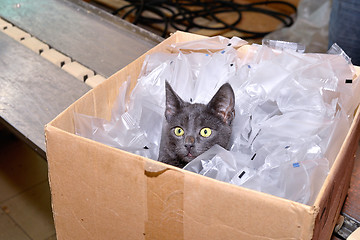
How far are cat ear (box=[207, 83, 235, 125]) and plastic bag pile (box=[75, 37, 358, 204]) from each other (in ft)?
0.28

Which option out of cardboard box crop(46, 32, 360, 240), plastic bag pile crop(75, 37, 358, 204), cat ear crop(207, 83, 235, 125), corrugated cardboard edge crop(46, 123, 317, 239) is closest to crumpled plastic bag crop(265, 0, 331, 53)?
plastic bag pile crop(75, 37, 358, 204)

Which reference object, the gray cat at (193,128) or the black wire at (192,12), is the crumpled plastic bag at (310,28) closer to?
the black wire at (192,12)

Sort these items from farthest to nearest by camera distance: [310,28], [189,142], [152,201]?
[310,28] → [189,142] → [152,201]

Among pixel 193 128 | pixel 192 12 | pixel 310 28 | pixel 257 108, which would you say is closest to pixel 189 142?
pixel 193 128

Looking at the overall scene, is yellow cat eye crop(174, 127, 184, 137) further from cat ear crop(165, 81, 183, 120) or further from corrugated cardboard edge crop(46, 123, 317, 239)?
corrugated cardboard edge crop(46, 123, 317, 239)

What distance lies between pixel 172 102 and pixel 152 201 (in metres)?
0.37

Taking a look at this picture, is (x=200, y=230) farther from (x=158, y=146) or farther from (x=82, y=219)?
(x=158, y=146)

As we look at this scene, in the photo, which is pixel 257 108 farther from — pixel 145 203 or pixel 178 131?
pixel 145 203

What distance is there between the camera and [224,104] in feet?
3.33

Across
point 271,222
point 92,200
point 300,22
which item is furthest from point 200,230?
point 300,22

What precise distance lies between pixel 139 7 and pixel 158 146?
2161 mm

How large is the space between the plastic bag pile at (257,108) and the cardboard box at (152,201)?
84mm

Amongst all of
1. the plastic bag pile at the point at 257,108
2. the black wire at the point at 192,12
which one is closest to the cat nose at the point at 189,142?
the plastic bag pile at the point at 257,108

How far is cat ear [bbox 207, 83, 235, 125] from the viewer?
98 cm
